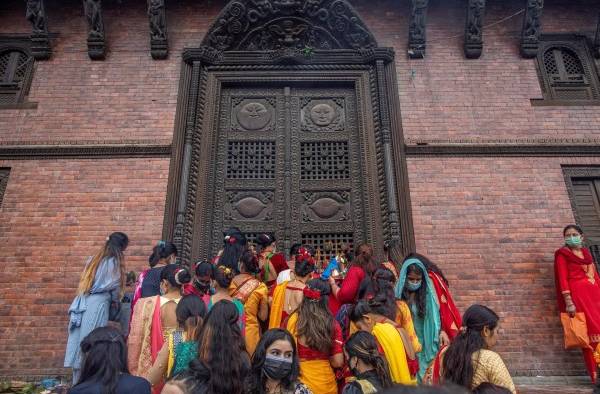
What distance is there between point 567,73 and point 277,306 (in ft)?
25.1

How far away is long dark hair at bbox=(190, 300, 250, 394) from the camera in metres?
2.75

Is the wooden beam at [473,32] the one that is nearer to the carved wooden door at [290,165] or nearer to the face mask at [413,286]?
the carved wooden door at [290,165]

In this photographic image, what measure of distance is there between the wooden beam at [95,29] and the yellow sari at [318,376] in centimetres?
729

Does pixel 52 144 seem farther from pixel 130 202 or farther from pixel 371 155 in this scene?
pixel 371 155

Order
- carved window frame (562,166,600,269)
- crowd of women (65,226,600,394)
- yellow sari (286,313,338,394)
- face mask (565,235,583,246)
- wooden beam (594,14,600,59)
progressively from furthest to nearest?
wooden beam (594,14,600,59), carved window frame (562,166,600,269), face mask (565,235,583,246), yellow sari (286,313,338,394), crowd of women (65,226,600,394)

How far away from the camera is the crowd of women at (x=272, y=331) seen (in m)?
2.74

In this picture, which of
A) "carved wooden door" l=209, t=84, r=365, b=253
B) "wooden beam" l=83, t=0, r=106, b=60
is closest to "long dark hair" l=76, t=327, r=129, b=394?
"carved wooden door" l=209, t=84, r=365, b=253

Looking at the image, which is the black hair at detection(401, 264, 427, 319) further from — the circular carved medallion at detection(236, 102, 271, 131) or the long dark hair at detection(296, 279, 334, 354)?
the circular carved medallion at detection(236, 102, 271, 131)

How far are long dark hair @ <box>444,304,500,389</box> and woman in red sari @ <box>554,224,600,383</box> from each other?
3.75 meters

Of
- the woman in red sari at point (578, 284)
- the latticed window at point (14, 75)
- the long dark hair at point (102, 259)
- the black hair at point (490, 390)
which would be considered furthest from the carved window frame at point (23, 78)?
the woman in red sari at point (578, 284)

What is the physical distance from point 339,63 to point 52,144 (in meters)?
5.35

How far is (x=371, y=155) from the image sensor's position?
776cm

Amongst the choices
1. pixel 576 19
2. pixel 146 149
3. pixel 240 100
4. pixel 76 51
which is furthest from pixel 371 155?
pixel 76 51

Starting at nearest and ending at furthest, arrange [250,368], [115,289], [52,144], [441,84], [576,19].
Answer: [250,368] < [115,289] < [52,144] < [441,84] < [576,19]
